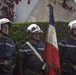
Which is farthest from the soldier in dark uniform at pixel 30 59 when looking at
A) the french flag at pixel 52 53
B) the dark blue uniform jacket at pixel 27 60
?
the french flag at pixel 52 53

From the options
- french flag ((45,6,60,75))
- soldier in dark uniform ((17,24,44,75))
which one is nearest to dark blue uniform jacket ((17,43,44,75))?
soldier in dark uniform ((17,24,44,75))

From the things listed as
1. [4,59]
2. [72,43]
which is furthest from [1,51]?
[72,43]

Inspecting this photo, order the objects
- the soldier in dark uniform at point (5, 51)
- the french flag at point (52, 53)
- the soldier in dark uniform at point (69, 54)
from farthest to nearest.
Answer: the soldier in dark uniform at point (69, 54)
the french flag at point (52, 53)
the soldier in dark uniform at point (5, 51)

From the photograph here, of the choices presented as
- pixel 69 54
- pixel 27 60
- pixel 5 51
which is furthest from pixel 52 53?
pixel 5 51

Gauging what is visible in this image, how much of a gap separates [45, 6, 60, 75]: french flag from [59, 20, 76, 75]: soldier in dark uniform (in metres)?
0.29

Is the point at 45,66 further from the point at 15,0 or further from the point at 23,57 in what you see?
the point at 15,0

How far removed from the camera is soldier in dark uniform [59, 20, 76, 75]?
9.52 m

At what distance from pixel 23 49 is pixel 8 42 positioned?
17.2 inches

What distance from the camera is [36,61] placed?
9.38 metres

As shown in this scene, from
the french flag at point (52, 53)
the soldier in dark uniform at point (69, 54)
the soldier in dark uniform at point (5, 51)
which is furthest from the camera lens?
the soldier in dark uniform at point (69, 54)

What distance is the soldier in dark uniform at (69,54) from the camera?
952cm

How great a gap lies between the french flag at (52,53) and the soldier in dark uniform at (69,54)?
0.95ft

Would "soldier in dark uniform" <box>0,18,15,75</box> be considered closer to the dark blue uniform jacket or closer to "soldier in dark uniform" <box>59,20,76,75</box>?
the dark blue uniform jacket

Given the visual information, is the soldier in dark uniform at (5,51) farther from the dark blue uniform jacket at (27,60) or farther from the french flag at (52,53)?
the french flag at (52,53)
